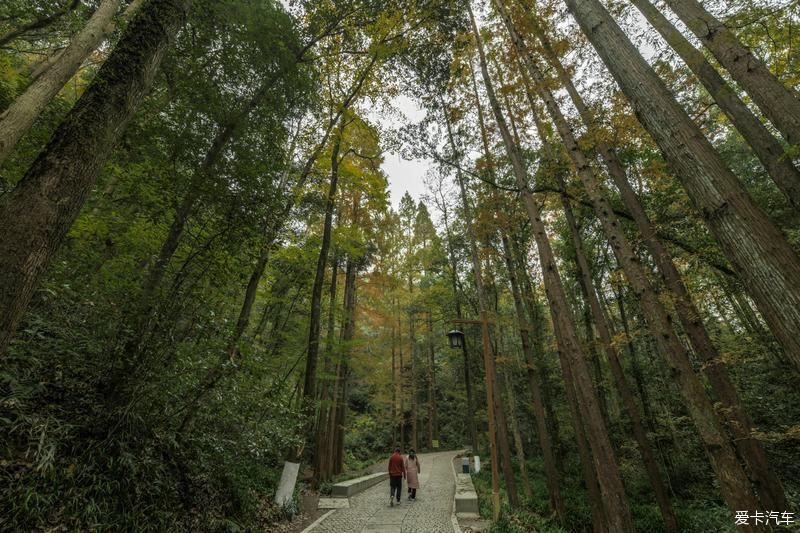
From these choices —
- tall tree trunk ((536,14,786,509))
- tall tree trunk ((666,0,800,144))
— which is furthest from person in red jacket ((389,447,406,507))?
tall tree trunk ((666,0,800,144))

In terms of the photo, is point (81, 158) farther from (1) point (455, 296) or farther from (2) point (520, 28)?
(1) point (455, 296)

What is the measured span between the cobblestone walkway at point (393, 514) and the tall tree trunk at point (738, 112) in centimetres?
741

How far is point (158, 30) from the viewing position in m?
3.33

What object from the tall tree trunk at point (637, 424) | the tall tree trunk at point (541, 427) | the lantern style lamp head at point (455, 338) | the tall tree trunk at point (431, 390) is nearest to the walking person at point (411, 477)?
the tall tree trunk at point (541, 427)

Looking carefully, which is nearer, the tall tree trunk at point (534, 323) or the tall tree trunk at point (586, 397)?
the tall tree trunk at point (586, 397)

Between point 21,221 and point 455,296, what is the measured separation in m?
15.5

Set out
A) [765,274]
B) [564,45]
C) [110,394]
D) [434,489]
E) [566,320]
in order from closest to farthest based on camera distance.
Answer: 1. [765,274]
2. [110,394]
3. [566,320]
4. [564,45]
5. [434,489]

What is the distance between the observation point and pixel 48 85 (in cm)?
393

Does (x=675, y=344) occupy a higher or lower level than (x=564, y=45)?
lower

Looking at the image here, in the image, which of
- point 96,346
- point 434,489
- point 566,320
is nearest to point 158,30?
point 96,346

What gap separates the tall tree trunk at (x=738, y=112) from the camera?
377 cm

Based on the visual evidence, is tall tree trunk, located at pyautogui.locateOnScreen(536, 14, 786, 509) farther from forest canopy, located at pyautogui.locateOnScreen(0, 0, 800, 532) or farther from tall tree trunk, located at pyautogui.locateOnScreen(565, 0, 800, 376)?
tall tree trunk, located at pyautogui.locateOnScreen(565, 0, 800, 376)

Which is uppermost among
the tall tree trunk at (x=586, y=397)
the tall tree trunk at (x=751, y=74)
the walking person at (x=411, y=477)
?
the tall tree trunk at (x=751, y=74)

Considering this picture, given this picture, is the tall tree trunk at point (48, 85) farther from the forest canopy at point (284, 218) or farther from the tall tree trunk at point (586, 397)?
the tall tree trunk at point (586, 397)
